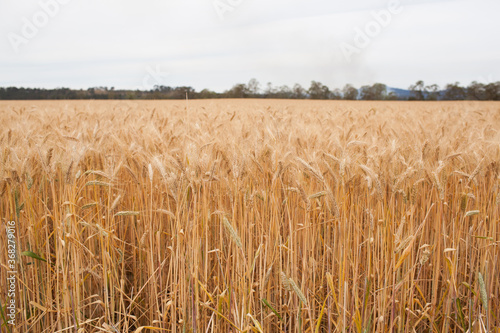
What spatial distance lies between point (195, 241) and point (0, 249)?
1196mm

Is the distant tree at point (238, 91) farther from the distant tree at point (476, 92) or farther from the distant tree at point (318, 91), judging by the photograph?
the distant tree at point (476, 92)

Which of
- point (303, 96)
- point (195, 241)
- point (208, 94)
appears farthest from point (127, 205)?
point (303, 96)

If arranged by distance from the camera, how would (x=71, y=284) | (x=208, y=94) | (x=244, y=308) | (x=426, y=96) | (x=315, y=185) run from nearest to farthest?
(x=244, y=308)
(x=71, y=284)
(x=315, y=185)
(x=208, y=94)
(x=426, y=96)

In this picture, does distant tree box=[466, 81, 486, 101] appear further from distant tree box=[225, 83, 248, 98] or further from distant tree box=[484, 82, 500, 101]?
distant tree box=[225, 83, 248, 98]

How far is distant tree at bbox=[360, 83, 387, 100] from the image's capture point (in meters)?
42.7

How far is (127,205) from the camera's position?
2619 millimetres

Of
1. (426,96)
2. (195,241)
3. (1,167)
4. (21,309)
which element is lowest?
(21,309)

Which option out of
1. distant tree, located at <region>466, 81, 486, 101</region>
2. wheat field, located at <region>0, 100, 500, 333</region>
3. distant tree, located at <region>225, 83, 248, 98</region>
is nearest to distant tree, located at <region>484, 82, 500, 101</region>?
distant tree, located at <region>466, 81, 486, 101</region>

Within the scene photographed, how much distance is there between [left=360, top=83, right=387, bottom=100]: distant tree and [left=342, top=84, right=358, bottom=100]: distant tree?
0.96 meters

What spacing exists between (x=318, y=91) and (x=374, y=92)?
271 inches

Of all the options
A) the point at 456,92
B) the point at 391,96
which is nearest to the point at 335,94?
the point at 391,96

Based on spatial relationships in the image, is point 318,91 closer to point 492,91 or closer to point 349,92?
point 349,92

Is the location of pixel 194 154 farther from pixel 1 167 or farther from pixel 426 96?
pixel 426 96

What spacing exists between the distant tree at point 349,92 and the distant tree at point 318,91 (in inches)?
82.6
